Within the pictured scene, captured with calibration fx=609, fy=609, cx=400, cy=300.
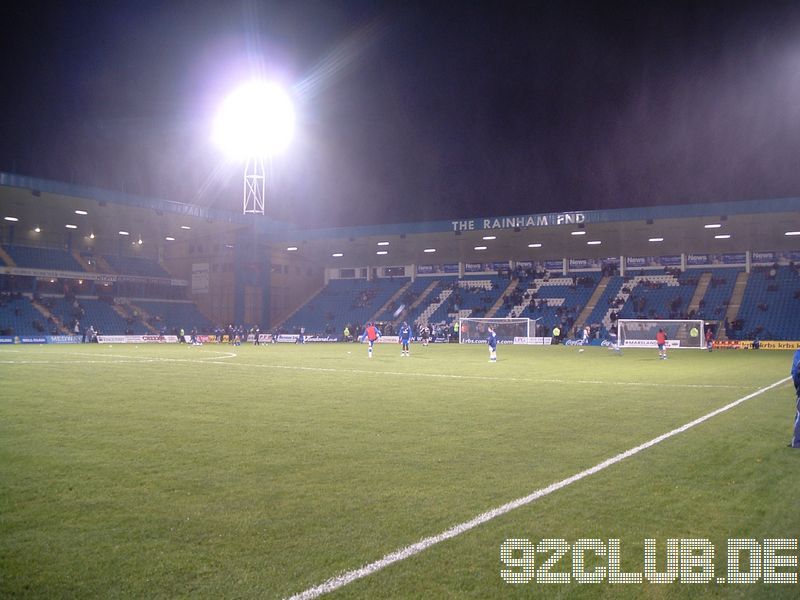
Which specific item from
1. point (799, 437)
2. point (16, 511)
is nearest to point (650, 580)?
point (16, 511)

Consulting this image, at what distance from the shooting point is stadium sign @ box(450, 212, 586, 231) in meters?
40.8

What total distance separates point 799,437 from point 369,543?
6865 millimetres

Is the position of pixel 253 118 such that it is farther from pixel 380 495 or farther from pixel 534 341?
pixel 380 495

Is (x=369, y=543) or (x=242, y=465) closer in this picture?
(x=369, y=543)

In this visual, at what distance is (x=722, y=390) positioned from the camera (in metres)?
15.5

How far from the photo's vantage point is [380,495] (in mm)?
5848

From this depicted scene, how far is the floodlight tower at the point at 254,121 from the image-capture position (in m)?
37.7

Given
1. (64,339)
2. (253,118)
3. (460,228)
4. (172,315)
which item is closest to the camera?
(253,118)

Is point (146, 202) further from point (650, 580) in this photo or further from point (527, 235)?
point (650, 580)

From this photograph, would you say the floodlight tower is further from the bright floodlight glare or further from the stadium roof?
the stadium roof

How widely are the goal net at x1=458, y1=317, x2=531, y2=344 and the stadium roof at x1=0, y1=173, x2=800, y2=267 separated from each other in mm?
6343

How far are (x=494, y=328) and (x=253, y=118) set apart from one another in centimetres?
A: 2441

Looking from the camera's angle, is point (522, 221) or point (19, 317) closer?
point (522, 221)

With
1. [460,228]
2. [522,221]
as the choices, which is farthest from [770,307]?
[460,228]
